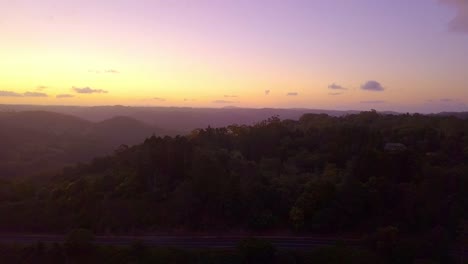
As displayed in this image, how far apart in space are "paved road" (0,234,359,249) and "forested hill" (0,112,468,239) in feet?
3.95

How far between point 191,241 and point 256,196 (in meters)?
4.85

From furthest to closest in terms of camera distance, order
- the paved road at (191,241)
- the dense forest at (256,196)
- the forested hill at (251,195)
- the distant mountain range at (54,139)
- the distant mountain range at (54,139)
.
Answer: the distant mountain range at (54,139) → the distant mountain range at (54,139) → the forested hill at (251,195) → the dense forest at (256,196) → the paved road at (191,241)

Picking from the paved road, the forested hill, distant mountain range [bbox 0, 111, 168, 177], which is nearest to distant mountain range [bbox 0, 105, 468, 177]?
distant mountain range [bbox 0, 111, 168, 177]

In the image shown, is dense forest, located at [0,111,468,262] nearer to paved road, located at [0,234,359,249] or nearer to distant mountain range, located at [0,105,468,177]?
paved road, located at [0,234,359,249]

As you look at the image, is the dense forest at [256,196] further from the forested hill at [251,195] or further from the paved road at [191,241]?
the paved road at [191,241]

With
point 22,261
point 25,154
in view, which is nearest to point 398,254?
point 22,261

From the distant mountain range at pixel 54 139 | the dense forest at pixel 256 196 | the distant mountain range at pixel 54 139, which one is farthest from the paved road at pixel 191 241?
the distant mountain range at pixel 54 139

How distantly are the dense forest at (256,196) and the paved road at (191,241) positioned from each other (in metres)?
1.15

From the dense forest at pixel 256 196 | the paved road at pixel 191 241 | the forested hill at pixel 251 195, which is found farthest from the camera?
A: the forested hill at pixel 251 195

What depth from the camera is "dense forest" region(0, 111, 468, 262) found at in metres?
22.7

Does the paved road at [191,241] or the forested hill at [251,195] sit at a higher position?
the forested hill at [251,195]

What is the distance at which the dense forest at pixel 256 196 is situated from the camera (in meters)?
22.7

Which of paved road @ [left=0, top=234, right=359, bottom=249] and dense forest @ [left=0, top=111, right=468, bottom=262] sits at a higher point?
dense forest @ [left=0, top=111, right=468, bottom=262]

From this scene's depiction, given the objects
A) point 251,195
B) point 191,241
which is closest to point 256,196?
point 251,195
